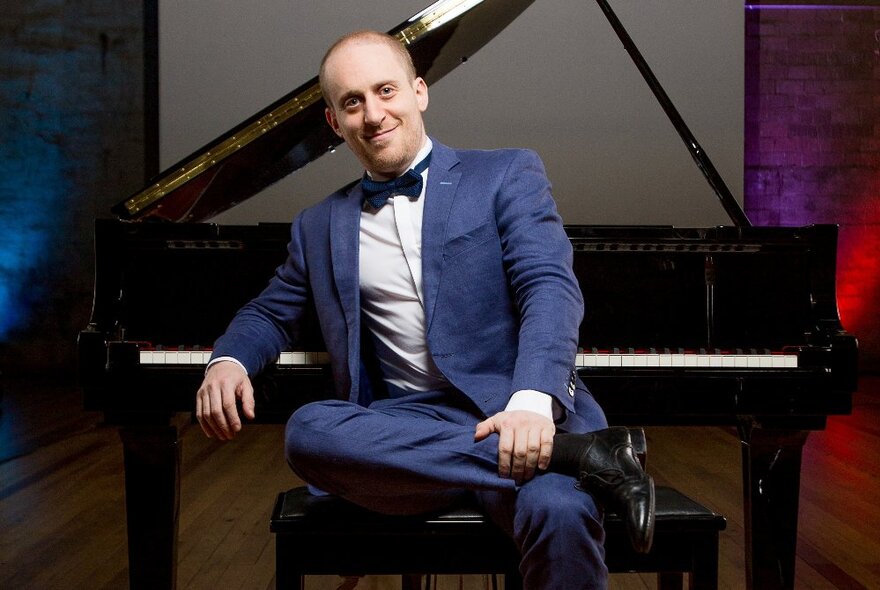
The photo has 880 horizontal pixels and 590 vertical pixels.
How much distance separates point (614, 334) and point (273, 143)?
3.58 ft

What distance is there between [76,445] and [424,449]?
358 centimetres

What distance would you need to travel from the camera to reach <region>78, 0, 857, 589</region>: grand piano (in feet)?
6.24

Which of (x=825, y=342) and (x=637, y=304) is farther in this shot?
(x=637, y=304)

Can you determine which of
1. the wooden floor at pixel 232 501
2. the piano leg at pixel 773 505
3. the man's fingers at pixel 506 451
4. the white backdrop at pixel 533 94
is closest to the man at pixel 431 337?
the man's fingers at pixel 506 451

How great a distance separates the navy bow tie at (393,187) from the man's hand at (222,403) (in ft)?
1.49

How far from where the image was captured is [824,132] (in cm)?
662

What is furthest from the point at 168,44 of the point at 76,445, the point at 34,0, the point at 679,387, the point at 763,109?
the point at 679,387

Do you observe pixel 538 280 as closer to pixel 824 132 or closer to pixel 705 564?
pixel 705 564

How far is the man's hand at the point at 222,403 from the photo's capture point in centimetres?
151

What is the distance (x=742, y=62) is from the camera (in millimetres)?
5699

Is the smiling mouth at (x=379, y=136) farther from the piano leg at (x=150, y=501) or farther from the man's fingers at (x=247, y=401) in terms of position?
the piano leg at (x=150, y=501)

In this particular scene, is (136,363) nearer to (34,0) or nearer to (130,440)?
(130,440)

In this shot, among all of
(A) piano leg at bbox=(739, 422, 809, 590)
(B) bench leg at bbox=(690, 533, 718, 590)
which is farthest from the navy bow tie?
(A) piano leg at bbox=(739, 422, 809, 590)

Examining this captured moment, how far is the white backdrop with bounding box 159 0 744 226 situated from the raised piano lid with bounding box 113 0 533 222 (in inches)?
121
